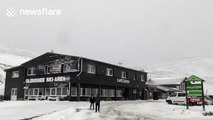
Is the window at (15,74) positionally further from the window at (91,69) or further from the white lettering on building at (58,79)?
the window at (91,69)

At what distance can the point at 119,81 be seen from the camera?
43.7m

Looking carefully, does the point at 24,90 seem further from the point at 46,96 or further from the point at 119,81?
the point at 119,81

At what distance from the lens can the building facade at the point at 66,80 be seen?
1385 inches

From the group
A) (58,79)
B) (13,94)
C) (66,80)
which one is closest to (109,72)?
(66,80)

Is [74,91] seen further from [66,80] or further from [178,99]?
[178,99]

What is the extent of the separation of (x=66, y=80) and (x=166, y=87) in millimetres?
39430

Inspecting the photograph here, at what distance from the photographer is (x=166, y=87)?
2689 inches

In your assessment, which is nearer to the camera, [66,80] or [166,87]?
[66,80]

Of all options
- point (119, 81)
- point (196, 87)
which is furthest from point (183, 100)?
point (119, 81)

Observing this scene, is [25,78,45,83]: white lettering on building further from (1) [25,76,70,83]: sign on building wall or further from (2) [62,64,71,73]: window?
(2) [62,64,71,73]: window

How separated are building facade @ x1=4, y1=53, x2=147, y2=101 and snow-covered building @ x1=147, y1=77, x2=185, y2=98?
12.6 metres

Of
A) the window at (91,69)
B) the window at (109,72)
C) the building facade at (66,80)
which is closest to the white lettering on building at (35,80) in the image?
the building facade at (66,80)

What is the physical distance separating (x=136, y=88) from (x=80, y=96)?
54.3 feet

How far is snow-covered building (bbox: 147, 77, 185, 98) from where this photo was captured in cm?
5759
